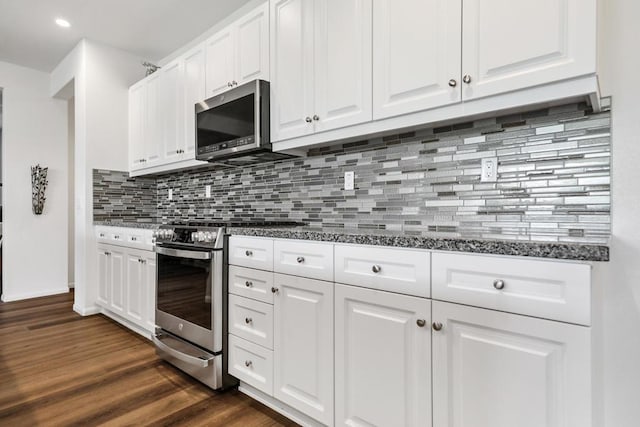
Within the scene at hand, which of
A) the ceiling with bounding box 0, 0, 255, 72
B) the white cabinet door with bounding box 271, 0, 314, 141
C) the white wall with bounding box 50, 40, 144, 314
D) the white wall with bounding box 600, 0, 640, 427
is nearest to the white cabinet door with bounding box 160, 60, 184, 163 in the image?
the ceiling with bounding box 0, 0, 255, 72

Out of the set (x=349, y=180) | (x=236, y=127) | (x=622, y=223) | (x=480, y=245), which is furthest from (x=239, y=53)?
(x=622, y=223)

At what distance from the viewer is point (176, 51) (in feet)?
12.6

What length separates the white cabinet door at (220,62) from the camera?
2518mm

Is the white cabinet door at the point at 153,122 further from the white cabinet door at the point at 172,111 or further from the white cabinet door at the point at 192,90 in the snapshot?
the white cabinet door at the point at 192,90

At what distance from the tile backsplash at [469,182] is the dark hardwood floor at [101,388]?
1.20 m

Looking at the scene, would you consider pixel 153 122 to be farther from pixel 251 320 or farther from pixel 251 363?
pixel 251 363

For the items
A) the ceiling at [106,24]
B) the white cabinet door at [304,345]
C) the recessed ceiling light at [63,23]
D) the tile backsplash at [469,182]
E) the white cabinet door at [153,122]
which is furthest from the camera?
the white cabinet door at [153,122]

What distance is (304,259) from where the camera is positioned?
159cm

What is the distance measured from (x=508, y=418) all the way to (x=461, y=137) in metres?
1.21

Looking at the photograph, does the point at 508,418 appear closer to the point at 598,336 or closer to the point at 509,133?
the point at 598,336

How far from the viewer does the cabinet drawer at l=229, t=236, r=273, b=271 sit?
1.76 metres

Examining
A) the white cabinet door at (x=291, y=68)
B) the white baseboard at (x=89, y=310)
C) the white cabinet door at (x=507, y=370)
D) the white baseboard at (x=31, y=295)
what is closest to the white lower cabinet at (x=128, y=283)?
the white baseboard at (x=89, y=310)

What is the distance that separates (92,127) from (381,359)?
145 inches

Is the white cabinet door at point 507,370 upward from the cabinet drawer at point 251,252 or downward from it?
downward
